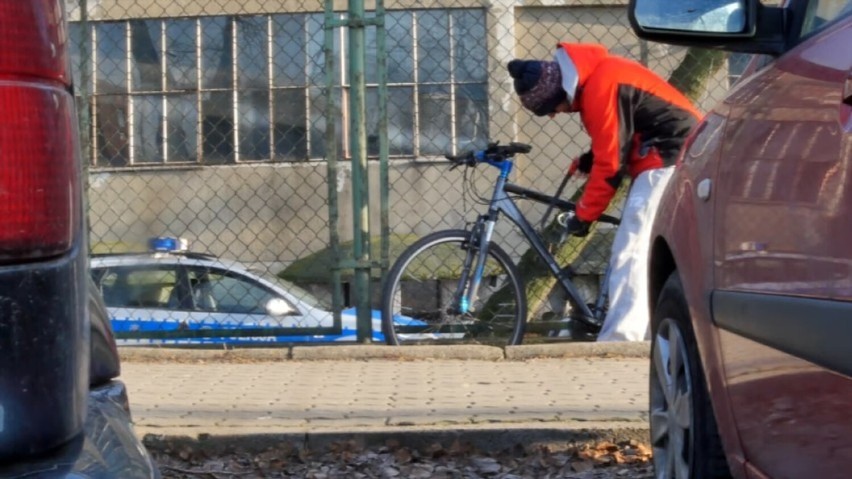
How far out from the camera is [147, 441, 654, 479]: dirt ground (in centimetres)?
500

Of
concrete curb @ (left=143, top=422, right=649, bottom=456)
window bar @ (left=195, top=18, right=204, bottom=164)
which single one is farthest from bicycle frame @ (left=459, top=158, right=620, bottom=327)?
window bar @ (left=195, top=18, right=204, bottom=164)

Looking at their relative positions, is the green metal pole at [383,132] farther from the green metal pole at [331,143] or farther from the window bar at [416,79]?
the window bar at [416,79]

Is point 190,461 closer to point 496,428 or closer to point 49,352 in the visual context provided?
point 496,428

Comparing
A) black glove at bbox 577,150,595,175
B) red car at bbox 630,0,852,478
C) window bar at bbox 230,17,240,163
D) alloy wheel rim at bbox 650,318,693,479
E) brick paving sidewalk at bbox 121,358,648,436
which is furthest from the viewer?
window bar at bbox 230,17,240,163

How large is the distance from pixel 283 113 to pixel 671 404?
13.2m

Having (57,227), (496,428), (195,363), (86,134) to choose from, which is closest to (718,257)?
(57,227)

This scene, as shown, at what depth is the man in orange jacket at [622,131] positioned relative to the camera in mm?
6961

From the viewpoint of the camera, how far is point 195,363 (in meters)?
7.37

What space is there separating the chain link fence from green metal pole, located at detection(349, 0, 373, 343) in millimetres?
4191

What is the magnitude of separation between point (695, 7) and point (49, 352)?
69.9 inches

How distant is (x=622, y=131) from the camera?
6.99 metres

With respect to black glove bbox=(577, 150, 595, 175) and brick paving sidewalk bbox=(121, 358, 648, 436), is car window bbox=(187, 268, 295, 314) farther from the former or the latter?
black glove bbox=(577, 150, 595, 175)

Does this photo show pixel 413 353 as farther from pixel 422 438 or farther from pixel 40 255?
pixel 40 255

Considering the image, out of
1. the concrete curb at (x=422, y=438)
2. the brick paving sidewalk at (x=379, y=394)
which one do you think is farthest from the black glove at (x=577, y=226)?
the concrete curb at (x=422, y=438)
